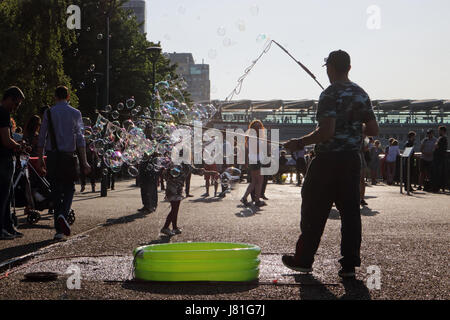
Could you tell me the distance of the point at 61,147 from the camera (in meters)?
8.79

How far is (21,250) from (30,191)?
3.50m

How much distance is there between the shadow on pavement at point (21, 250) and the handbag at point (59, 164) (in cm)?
89

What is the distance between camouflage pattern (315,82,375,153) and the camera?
19.3 feet

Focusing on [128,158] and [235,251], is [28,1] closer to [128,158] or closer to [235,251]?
[128,158]

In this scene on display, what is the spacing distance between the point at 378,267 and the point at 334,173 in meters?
1.12

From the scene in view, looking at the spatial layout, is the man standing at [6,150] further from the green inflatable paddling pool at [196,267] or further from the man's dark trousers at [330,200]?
the man's dark trousers at [330,200]

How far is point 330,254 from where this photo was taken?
7.10 m

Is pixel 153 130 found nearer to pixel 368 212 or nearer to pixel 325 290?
pixel 368 212

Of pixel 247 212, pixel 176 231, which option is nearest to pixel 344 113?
pixel 176 231

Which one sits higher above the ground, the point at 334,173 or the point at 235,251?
the point at 334,173

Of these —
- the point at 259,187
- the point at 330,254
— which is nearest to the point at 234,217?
the point at 259,187

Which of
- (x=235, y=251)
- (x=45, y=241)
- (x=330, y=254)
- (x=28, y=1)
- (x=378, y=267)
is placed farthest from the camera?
(x=28, y=1)

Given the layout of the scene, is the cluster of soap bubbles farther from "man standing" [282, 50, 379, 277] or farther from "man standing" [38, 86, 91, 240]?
"man standing" [282, 50, 379, 277]
